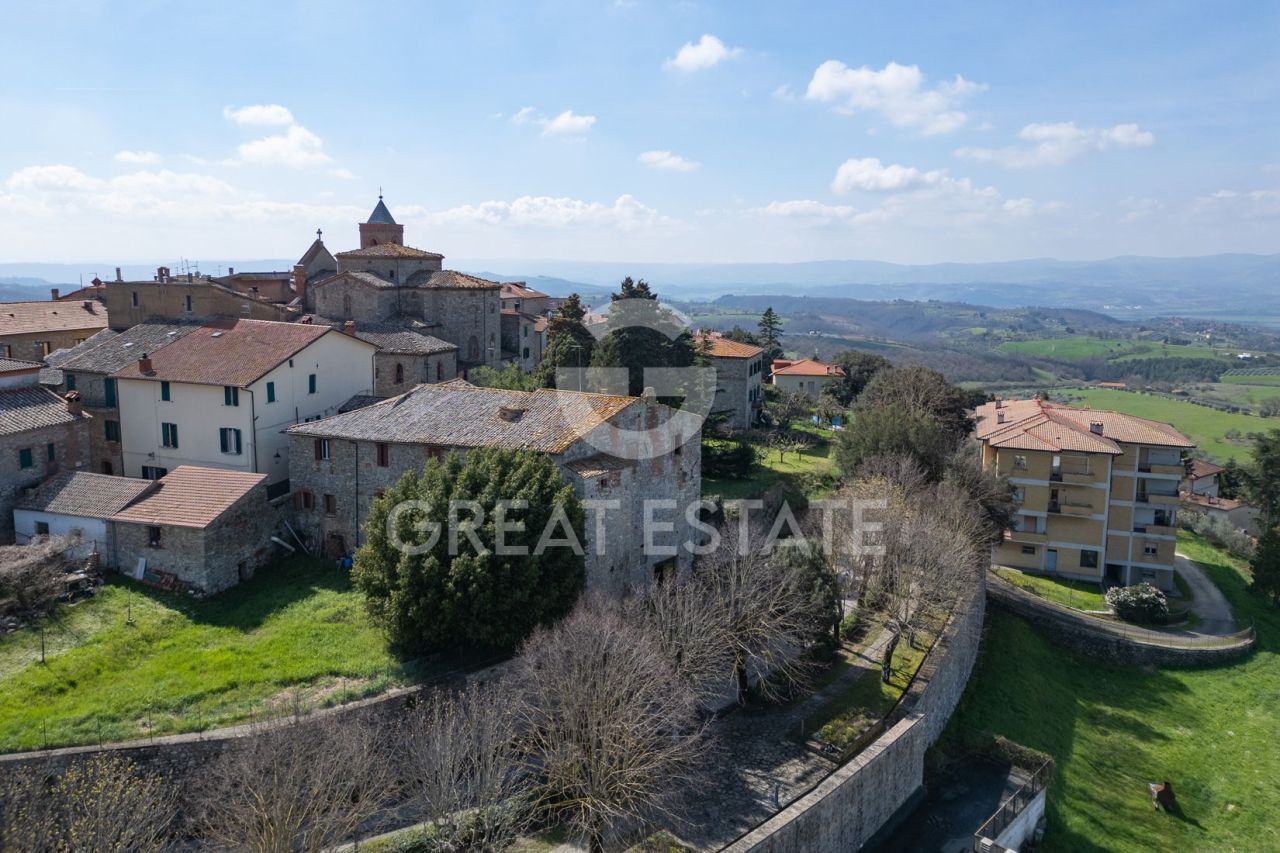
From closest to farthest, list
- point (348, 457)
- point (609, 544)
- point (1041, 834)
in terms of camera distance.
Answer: point (1041, 834) → point (609, 544) → point (348, 457)

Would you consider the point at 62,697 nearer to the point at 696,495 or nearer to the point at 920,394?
the point at 696,495

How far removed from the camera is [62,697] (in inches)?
786

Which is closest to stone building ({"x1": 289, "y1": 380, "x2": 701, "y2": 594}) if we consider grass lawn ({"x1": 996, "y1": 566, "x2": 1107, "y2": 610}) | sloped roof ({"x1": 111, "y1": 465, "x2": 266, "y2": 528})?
sloped roof ({"x1": 111, "y1": 465, "x2": 266, "y2": 528})

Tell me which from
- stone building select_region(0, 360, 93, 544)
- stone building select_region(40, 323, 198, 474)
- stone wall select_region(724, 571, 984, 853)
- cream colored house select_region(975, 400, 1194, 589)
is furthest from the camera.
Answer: cream colored house select_region(975, 400, 1194, 589)

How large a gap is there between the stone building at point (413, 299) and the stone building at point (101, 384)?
39.7 ft

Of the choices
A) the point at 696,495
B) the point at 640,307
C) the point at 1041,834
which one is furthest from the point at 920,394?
the point at 1041,834

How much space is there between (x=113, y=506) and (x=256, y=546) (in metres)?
4.60

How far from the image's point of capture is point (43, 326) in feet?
160

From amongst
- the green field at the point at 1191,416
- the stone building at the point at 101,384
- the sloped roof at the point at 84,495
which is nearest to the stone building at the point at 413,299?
the stone building at the point at 101,384

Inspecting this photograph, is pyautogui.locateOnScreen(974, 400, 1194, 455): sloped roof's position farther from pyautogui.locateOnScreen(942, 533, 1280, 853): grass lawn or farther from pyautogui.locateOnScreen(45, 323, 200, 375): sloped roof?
pyautogui.locateOnScreen(45, 323, 200, 375): sloped roof

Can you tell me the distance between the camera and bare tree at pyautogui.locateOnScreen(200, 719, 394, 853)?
1529 cm

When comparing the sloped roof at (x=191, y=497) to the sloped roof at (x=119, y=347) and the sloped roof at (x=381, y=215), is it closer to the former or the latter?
the sloped roof at (x=119, y=347)

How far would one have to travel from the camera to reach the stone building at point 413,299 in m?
48.4

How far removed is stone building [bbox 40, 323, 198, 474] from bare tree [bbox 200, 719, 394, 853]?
2080 cm
